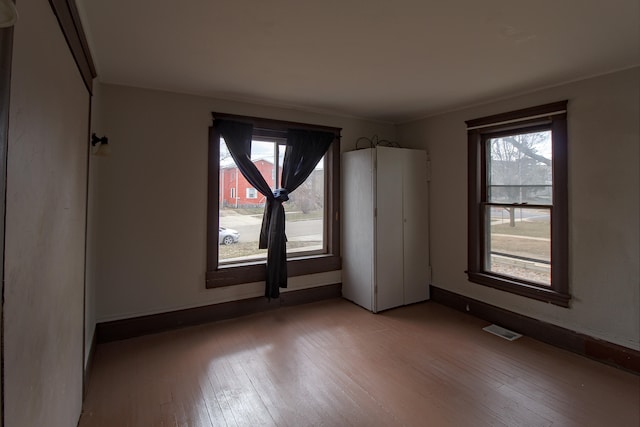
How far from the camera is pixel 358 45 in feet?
7.20

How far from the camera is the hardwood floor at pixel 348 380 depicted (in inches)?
78.3

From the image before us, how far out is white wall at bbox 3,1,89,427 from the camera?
911mm

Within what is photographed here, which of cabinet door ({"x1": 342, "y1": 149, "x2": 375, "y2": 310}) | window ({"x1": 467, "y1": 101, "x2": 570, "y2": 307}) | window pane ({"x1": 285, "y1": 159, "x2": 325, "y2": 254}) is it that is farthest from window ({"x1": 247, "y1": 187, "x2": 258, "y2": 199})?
window ({"x1": 467, "y1": 101, "x2": 570, "y2": 307})

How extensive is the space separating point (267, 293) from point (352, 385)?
1.55m

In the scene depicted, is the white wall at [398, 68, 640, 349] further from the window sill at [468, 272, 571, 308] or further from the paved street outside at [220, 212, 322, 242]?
the paved street outside at [220, 212, 322, 242]

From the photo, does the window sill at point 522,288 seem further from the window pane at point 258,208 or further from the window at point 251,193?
the window at point 251,193

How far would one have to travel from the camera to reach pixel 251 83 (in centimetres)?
296

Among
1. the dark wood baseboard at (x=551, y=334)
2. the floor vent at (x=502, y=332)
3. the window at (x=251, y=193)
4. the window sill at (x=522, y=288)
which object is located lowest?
the floor vent at (x=502, y=332)

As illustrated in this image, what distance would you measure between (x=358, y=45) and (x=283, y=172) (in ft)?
6.07

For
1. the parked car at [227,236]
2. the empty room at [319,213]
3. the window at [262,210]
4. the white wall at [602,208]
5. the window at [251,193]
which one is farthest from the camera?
the window at [251,193]

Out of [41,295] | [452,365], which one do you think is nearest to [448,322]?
[452,365]

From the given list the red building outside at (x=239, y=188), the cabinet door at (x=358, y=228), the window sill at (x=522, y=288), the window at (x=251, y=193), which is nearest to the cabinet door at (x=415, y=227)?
the cabinet door at (x=358, y=228)

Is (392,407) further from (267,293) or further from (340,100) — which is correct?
(340,100)

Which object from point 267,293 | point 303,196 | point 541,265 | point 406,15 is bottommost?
point 267,293
